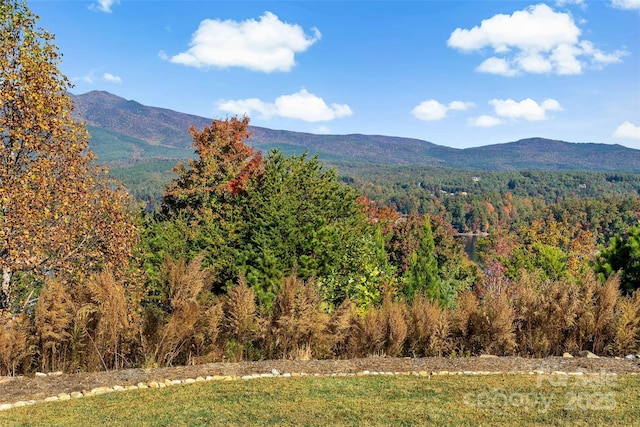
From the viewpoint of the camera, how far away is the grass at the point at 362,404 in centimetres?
638

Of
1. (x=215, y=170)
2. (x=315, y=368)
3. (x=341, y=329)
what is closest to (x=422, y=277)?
(x=215, y=170)

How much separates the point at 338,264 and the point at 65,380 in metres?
13.6

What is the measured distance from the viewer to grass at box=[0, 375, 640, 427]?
6375 millimetres

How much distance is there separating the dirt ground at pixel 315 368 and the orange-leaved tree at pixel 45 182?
215 centimetres

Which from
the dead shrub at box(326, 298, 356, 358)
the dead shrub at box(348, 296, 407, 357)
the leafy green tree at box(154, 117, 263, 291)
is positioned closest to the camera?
the dead shrub at box(326, 298, 356, 358)

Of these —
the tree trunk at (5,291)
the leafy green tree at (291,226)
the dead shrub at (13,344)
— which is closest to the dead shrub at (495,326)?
the leafy green tree at (291,226)

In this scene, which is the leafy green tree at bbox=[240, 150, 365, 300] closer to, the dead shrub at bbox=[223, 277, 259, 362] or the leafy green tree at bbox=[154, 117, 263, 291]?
the leafy green tree at bbox=[154, 117, 263, 291]

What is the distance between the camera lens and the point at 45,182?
8836mm

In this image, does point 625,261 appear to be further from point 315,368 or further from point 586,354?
point 315,368

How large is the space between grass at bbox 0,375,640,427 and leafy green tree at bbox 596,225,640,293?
9.89 metres

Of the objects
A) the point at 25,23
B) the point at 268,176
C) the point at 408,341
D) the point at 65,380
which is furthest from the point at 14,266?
the point at 268,176

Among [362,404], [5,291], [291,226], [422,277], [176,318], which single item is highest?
[291,226]

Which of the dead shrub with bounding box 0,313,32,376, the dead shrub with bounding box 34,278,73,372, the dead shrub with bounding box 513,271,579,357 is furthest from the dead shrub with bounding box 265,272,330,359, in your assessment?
the dead shrub with bounding box 513,271,579,357

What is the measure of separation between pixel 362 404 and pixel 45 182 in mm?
6843
